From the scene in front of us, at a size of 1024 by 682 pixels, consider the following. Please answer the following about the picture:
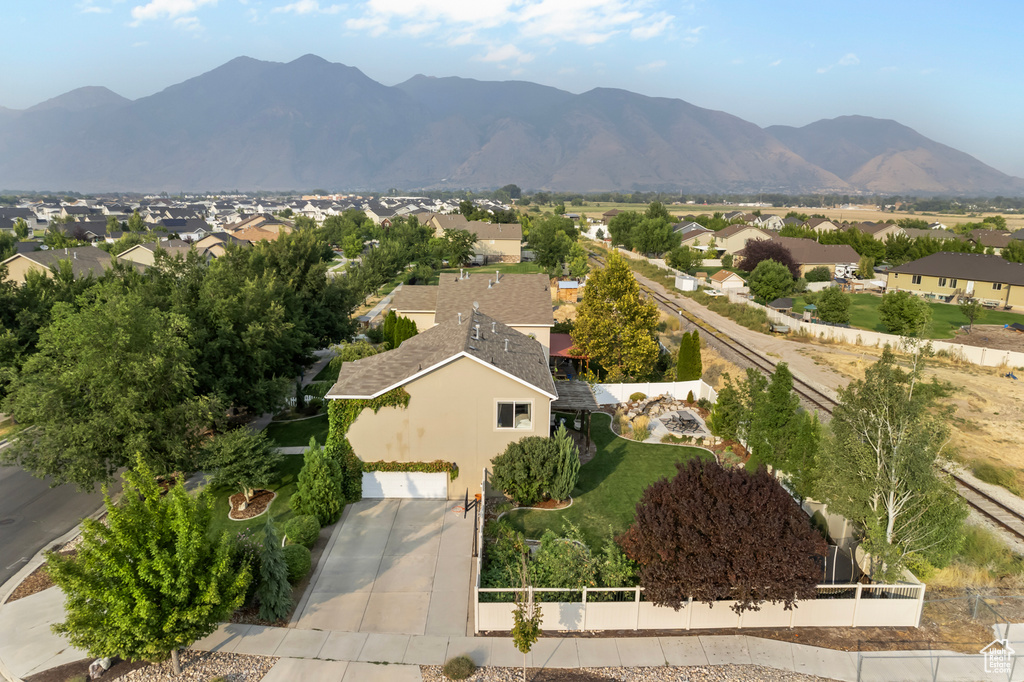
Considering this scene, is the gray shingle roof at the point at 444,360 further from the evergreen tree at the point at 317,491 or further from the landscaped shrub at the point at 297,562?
the landscaped shrub at the point at 297,562

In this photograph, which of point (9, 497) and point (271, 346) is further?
point (271, 346)

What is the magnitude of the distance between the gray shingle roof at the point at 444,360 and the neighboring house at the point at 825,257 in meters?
68.3

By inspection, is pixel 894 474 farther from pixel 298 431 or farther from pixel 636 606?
pixel 298 431

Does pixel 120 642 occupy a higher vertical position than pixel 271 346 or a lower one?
lower

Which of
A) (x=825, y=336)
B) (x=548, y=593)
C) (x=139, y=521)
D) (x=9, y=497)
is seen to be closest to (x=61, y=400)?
(x=9, y=497)

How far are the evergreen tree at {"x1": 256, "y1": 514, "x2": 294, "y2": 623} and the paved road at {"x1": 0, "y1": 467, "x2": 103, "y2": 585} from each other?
9002mm

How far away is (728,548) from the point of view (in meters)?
14.5

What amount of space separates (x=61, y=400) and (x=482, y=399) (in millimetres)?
15229

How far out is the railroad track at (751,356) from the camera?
113 ft

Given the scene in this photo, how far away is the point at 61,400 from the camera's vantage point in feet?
68.9

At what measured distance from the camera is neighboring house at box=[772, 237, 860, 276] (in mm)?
82875

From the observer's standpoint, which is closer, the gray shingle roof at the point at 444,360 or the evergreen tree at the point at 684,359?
the gray shingle roof at the point at 444,360

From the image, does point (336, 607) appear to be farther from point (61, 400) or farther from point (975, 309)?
point (975, 309)

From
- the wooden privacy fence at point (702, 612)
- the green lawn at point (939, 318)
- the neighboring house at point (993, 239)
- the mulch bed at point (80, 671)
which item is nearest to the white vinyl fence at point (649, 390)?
the wooden privacy fence at point (702, 612)
